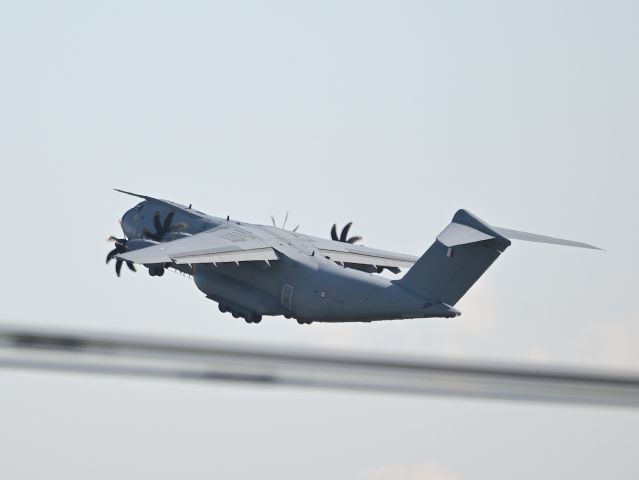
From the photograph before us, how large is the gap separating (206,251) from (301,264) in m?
3.71

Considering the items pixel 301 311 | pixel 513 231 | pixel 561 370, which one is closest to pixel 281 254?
pixel 301 311

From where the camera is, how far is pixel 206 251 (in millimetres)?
48000

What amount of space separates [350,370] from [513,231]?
40.8 meters

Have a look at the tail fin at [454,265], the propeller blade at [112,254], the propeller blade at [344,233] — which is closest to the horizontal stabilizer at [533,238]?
the tail fin at [454,265]

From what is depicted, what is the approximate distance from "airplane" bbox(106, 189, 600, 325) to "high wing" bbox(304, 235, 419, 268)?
0.04 meters

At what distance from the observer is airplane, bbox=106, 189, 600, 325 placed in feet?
147

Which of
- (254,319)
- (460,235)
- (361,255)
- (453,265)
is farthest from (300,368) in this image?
(361,255)

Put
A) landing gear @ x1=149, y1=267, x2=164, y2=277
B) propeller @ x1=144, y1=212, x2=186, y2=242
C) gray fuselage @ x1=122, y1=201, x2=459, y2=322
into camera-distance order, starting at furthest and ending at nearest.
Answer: propeller @ x1=144, y1=212, x2=186, y2=242, landing gear @ x1=149, y1=267, x2=164, y2=277, gray fuselage @ x1=122, y1=201, x2=459, y2=322

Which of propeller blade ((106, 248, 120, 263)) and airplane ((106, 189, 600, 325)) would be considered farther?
propeller blade ((106, 248, 120, 263))

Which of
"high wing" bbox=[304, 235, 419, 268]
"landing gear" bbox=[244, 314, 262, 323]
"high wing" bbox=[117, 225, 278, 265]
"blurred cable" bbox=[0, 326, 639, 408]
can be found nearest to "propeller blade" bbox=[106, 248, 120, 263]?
"high wing" bbox=[117, 225, 278, 265]

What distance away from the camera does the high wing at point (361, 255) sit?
5378 cm

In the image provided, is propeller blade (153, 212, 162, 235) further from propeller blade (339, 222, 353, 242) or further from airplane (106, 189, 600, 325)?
propeller blade (339, 222, 353, 242)

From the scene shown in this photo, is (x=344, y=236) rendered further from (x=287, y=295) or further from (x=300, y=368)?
(x=300, y=368)

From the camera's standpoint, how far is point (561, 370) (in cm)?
614
